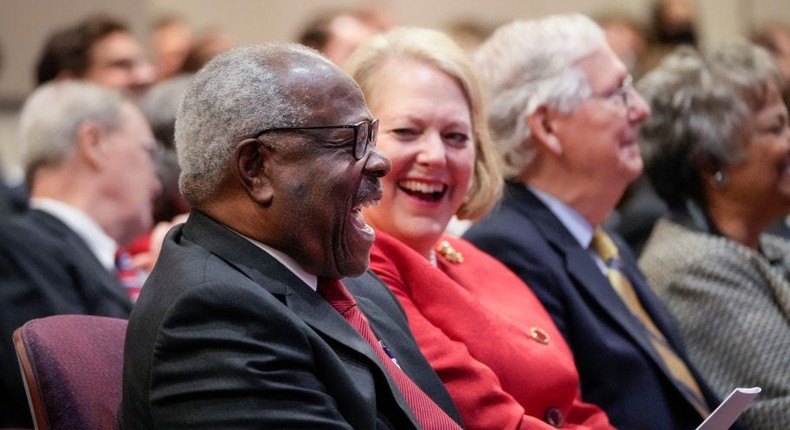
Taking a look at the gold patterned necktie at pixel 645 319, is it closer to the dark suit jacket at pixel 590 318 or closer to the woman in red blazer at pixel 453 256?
the dark suit jacket at pixel 590 318

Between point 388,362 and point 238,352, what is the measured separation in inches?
17.0

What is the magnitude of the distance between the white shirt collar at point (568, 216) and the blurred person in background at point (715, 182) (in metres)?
0.36

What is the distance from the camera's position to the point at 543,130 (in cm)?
338

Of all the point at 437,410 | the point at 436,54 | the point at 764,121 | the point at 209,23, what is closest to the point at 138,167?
the point at 436,54

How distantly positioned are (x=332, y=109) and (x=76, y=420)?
2.20 ft

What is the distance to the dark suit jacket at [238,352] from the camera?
1809 mm

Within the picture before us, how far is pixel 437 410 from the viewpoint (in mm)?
2236

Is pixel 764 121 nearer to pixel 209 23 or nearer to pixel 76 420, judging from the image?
pixel 76 420

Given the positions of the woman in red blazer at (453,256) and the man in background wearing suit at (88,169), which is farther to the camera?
the man in background wearing suit at (88,169)

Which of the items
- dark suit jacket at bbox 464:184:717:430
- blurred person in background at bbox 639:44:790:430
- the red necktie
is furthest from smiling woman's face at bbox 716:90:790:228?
the red necktie

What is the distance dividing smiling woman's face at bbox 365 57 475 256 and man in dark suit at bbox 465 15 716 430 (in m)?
0.41

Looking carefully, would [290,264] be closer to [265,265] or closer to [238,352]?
[265,265]

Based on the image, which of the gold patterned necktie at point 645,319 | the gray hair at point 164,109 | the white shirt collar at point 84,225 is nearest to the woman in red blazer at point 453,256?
the gold patterned necktie at point 645,319

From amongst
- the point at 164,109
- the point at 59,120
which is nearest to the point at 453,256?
the point at 59,120
